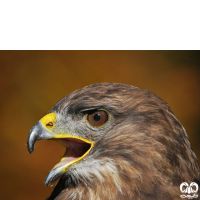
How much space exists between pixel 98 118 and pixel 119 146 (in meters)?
0.17

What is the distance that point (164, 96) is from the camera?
15.0ft

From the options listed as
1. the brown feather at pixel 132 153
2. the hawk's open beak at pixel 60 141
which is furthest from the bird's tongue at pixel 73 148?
the brown feather at pixel 132 153

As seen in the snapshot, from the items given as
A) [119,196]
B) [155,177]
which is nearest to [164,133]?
[155,177]

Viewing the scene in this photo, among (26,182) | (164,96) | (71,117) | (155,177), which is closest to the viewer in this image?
(155,177)

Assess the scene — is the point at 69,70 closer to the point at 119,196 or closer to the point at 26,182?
the point at 26,182

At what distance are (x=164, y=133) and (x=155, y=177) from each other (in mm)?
213

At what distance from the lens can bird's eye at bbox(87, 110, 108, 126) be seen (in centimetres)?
150

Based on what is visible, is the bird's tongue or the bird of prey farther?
the bird's tongue

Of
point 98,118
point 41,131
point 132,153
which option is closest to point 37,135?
point 41,131

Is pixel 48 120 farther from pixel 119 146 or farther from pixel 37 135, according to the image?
pixel 119 146

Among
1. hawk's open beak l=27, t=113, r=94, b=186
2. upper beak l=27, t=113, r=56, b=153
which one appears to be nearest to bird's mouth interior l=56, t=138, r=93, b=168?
hawk's open beak l=27, t=113, r=94, b=186

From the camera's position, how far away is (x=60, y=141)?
1.63 m

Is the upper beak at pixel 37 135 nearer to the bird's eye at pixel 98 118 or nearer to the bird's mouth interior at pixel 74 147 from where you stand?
the bird's mouth interior at pixel 74 147

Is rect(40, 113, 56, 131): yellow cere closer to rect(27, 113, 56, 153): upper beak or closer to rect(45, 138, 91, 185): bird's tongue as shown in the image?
rect(27, 113, 56, 153): upper beak
